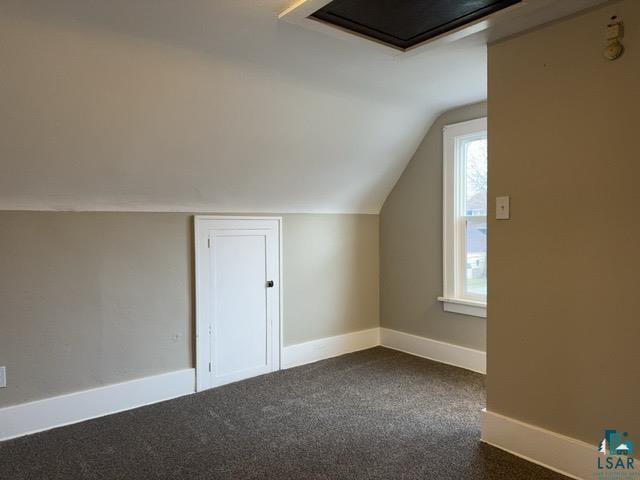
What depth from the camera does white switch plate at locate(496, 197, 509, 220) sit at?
2488mm

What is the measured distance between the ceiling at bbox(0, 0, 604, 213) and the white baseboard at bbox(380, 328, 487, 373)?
5.36 feet

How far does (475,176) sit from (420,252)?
82 cm

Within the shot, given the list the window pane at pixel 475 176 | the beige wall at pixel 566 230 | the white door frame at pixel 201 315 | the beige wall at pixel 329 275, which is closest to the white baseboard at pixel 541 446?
the beige wall at pixel 566 230

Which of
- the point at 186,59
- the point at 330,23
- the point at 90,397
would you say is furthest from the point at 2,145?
the point at 330,23

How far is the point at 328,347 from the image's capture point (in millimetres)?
4199

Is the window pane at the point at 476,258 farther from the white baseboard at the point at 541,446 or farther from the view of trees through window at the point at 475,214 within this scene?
the white baseboard at the point at 541,446

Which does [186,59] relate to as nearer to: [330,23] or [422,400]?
[330,23]

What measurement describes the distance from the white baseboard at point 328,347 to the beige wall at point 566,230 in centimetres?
181

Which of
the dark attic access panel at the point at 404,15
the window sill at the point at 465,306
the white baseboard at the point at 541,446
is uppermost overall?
the dark attic access panel at the point at 404,15

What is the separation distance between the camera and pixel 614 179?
209cm

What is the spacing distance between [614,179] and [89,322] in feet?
9.94

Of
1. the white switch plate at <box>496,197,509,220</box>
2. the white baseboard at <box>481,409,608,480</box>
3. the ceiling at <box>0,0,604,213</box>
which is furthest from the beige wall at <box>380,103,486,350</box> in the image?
the white switch plate at <box>496,197,509,220</box>

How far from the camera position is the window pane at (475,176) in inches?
145

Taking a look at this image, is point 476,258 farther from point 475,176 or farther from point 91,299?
point 91,299
